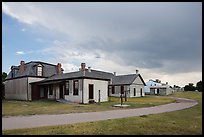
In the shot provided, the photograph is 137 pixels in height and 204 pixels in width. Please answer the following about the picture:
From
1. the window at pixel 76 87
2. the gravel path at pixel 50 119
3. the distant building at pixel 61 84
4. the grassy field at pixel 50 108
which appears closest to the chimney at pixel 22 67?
the distant building at pixel 61 84

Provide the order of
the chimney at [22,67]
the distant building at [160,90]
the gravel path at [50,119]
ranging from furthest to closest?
the distant building at [160,90] < the chimney at [22,67] < the gravel path at [50,119]

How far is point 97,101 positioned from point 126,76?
69.3ft

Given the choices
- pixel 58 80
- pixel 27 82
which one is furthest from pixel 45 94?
pixel 58 80

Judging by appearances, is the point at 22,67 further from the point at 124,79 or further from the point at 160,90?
the point at 160,90

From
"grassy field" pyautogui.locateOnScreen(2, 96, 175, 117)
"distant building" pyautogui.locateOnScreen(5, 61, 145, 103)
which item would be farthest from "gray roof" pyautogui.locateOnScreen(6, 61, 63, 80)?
"grassy field" pyautogui.locateOnScreen(2, 96, 175, 117)

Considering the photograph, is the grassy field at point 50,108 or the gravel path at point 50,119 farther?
the grassy field at point 50,108

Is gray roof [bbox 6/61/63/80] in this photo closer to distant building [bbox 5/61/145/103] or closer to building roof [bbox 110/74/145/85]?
distant building [bbox 5/61/145/103]

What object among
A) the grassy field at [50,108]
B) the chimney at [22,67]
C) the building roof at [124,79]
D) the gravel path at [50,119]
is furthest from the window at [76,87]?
the building roof at [124,79]

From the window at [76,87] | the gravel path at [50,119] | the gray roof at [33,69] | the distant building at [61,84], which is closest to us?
the gravel path at [50,119]

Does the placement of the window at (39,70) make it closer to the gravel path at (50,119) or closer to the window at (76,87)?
the window at (76,87)

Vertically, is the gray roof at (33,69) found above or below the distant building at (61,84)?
above

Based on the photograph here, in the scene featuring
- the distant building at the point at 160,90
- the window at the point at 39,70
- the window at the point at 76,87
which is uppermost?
the window at the point at 39,70

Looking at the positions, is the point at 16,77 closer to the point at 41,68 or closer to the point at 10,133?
the point at 41,68

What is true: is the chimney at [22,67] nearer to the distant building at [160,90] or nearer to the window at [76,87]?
the window at [76,87]
